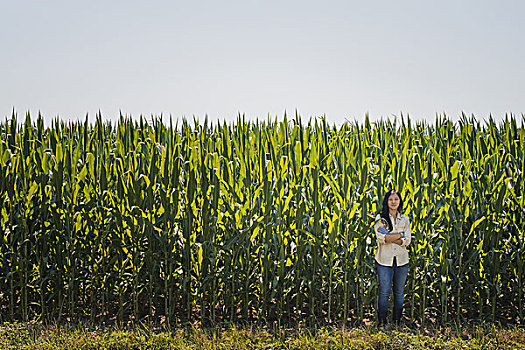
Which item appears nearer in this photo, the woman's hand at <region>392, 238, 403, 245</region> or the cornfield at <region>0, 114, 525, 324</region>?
the woman's hand at <region>392, 238, 403, 245</region>

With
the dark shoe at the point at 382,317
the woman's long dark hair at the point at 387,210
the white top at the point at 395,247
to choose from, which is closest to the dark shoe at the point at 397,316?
the dark shoe at the point at 382,317

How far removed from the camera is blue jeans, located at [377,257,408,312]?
17.9 ft

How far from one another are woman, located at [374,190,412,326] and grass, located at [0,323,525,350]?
49 cm

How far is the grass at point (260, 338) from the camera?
5.16 metres

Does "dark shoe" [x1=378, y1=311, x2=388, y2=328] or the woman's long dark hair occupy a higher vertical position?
the woman's long dark hair

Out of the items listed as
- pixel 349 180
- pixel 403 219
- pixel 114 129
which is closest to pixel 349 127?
pixel 349 180

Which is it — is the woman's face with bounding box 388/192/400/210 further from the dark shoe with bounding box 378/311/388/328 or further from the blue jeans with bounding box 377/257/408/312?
the dark shoe with bounding box 378/311/388/328

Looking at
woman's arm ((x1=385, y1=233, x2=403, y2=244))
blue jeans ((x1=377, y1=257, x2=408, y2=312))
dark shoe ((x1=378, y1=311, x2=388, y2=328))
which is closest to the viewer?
woman's arm ((x1=385, y1=233, x2=403, y2=244))

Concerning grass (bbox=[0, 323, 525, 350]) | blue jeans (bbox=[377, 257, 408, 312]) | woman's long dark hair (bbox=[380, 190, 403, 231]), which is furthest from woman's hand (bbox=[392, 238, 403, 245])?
grass (bbox=[0, 323, 525, 350])

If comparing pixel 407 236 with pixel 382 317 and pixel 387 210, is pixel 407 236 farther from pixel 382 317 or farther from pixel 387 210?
pixel 382 317

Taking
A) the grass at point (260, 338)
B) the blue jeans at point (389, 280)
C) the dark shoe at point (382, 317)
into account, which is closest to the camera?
the grass at point (260, 338)

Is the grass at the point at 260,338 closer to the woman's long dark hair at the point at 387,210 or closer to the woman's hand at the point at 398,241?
the woman's hand at the point at 398,241

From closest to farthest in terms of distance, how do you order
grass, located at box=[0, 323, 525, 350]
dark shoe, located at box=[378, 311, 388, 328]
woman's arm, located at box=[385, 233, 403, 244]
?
grass, located at box=[0, 323, 525, 350], woman's arm, located at box=[385, 233, 403, 244], dark shoe, located at box=[378, 311, 388, 328]

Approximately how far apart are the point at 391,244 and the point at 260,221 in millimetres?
1365
